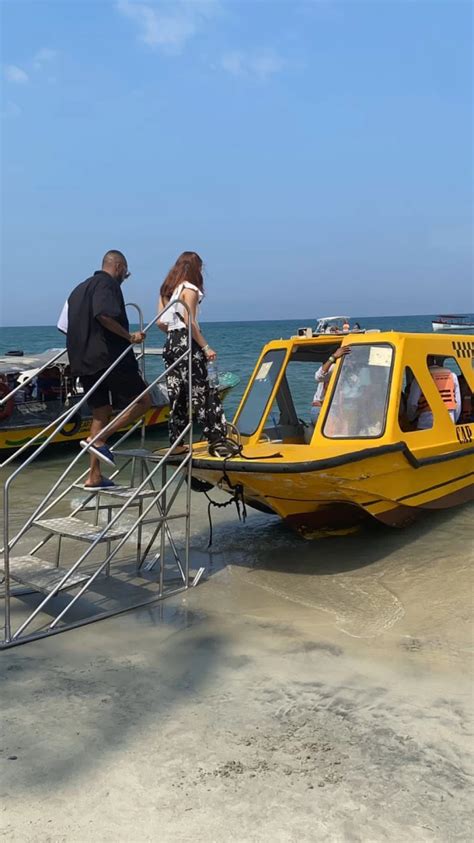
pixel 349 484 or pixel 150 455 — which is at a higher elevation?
pixel 150 455

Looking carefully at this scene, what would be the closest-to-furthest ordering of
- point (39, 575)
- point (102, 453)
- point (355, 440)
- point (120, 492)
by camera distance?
point (39, 575) < point (102, 453) < point (120, 492) < point (355, 440)

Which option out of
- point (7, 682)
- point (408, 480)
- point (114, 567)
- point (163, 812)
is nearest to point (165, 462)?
point (114, 567)

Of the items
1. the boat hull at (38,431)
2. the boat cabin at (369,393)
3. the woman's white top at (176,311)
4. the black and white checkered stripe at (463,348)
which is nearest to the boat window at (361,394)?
the boat cabin at (369,393)

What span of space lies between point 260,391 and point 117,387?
270cm

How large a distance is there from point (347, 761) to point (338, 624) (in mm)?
1929

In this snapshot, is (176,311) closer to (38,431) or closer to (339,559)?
(339,559)

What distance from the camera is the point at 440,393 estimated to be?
25.1 ft

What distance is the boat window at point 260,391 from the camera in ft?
25.9

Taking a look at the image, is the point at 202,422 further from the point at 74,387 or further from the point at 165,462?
the point at 74,387

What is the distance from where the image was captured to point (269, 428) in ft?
26.2

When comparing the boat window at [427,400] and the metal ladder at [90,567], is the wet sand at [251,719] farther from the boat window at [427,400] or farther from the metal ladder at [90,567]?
the boat window at [427,400]

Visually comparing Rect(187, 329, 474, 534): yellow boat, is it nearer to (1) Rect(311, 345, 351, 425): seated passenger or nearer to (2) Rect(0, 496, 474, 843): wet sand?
(1) Rect(311, 345, 351, 425): seated passenger

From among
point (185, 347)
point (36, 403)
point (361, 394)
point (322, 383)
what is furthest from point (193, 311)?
point (36, 403)

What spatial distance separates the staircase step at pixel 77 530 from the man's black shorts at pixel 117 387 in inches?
35.8
